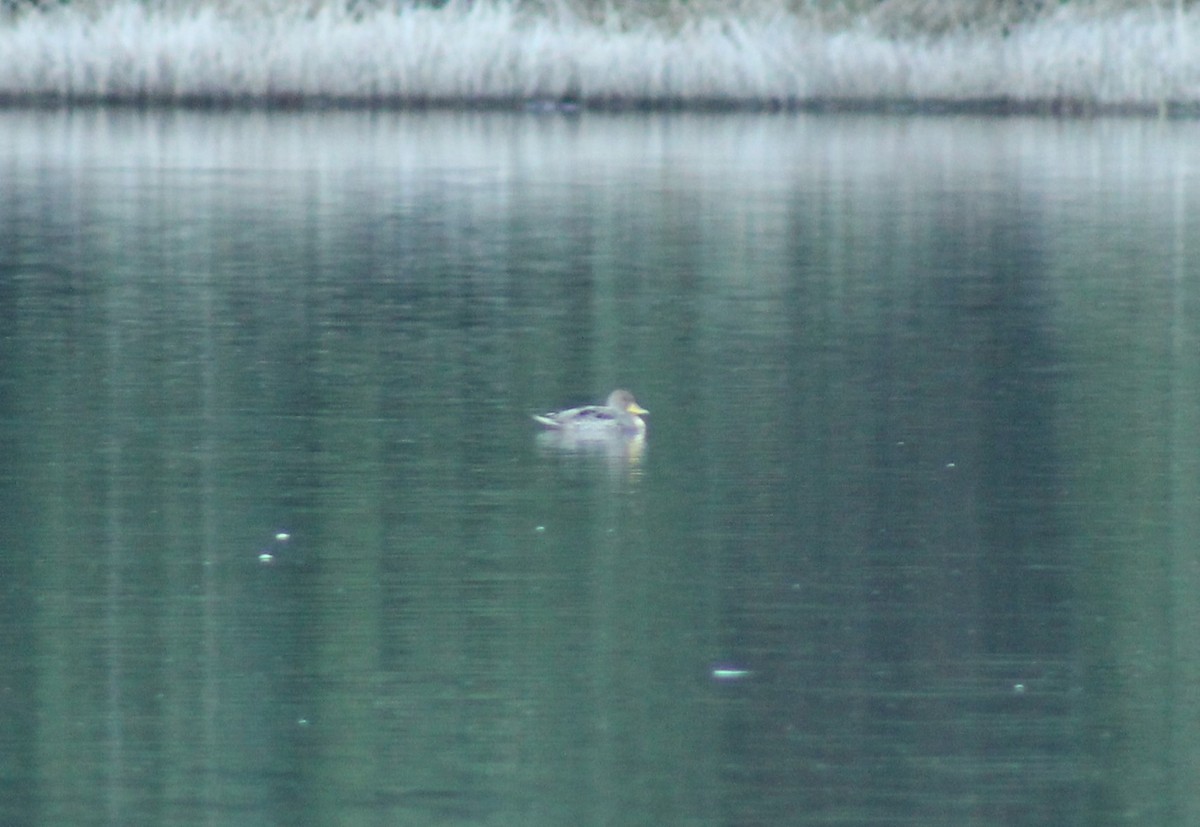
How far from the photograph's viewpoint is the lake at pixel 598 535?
6941mm

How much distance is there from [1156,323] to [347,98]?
20.3m

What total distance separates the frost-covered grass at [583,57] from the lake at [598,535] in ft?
41.8

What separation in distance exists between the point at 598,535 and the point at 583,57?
971 inches

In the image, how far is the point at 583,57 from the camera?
3394 cm

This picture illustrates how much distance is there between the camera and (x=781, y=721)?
24.0 ft

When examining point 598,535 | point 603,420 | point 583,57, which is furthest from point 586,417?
point 583,57

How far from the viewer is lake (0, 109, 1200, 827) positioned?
694 centimetres

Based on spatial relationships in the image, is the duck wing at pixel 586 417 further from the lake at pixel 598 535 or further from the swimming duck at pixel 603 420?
the lake at pixel 598 535

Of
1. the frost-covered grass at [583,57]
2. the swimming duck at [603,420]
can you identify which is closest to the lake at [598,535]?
the swimming duck at [603,420]

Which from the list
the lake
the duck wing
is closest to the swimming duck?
the duck wing

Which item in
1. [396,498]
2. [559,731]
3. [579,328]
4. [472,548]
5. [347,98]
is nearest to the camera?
[559,731]

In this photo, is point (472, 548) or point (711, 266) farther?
point (711, 266)

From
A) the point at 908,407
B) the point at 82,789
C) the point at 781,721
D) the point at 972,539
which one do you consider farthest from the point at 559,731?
the point at 908,407

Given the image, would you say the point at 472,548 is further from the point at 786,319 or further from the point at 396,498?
the point at 786,319
